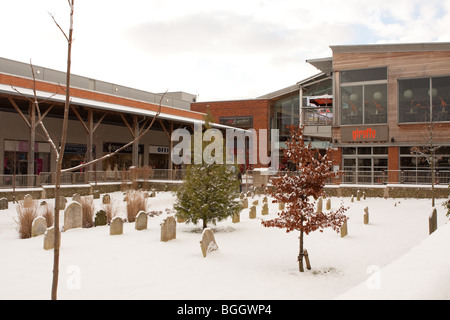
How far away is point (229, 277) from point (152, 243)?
11.8 feet

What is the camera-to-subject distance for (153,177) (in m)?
29.1

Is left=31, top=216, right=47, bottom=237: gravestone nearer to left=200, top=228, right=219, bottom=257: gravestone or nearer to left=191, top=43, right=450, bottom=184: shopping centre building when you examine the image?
left=200, top=228, right=219, bottom=257: gravestone

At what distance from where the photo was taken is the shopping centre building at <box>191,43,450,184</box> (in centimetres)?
2448

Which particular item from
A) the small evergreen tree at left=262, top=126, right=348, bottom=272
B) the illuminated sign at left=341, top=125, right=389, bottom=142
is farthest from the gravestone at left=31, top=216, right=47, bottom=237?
the illuminated sign at left=341, top=125, right=389, bottom=142

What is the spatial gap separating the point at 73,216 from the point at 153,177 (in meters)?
16.5

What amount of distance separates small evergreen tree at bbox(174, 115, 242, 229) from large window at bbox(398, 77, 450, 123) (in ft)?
57.6

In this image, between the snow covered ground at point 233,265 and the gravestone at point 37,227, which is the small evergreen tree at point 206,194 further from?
the gravestone at point 37,227

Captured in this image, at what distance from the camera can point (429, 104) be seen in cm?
2488

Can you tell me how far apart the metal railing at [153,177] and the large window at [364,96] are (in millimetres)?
3877

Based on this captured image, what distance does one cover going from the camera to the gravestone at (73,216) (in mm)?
12423

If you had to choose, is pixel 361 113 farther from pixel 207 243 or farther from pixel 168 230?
pixel 207 243

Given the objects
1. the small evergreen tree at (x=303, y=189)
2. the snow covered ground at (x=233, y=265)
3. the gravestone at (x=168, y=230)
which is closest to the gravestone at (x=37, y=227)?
the snow covered ground at (x=233, y=265)
